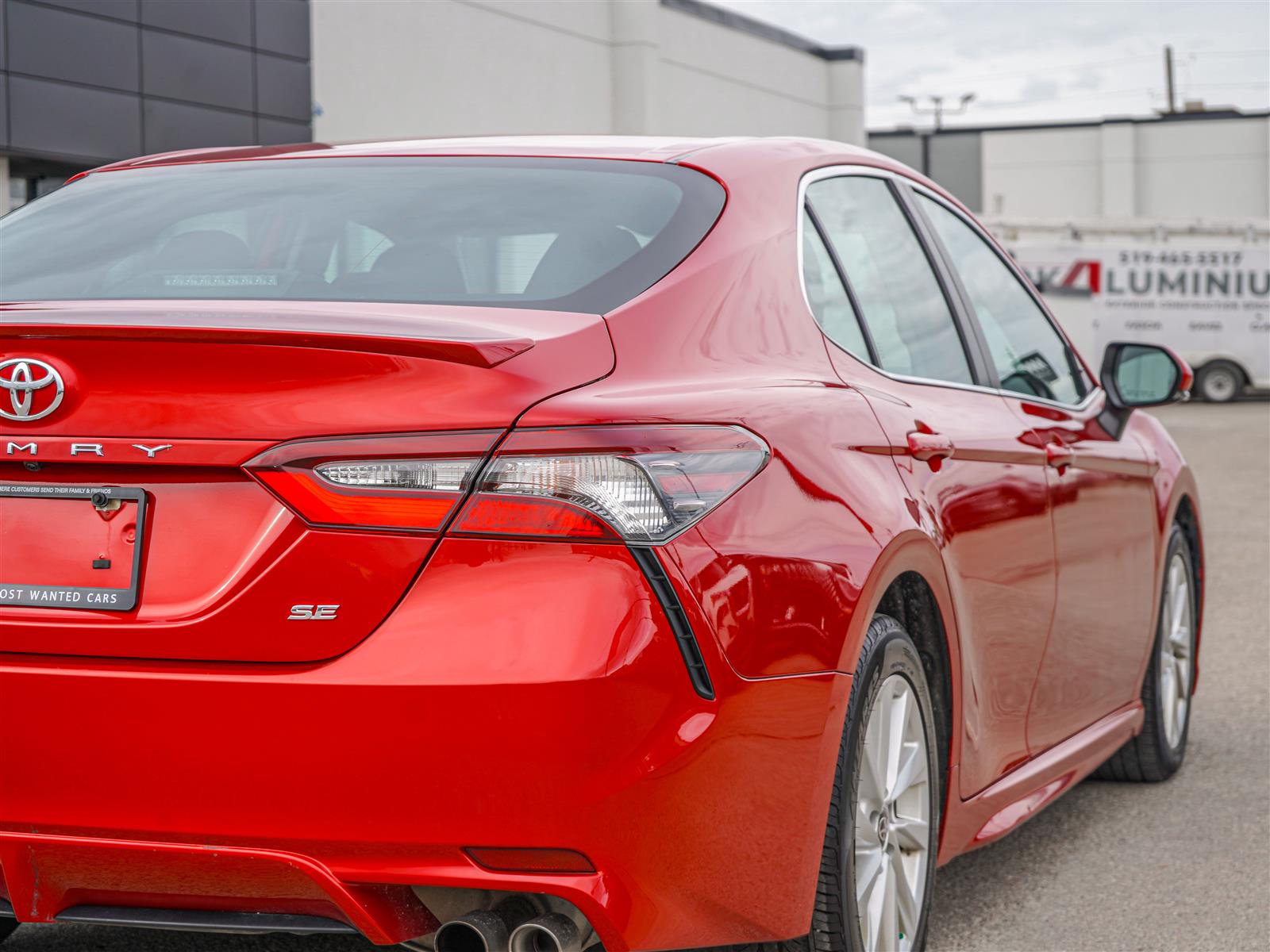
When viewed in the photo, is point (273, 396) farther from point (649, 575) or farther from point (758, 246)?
point (758, 246)

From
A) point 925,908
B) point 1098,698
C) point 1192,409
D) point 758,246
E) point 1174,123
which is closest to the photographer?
point 758,246

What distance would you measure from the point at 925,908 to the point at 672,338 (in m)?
1.32

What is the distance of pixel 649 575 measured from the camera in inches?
93.7

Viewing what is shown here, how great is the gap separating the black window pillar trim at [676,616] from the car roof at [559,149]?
1085 mm

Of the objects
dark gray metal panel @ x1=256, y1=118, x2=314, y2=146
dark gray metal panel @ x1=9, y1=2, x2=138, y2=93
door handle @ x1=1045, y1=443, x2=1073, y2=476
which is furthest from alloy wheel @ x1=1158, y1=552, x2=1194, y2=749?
dark gray metal panel @ x1=256, y1=118, x2=314, y2=146

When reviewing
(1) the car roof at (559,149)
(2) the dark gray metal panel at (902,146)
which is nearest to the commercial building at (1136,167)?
(2) the dark gray metal panel at (902,146)

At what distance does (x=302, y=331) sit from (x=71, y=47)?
1950 centimetres

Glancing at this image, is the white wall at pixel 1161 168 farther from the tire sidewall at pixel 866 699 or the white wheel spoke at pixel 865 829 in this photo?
the white wheel spoke at pixel 865 829

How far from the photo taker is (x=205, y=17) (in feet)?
73.0

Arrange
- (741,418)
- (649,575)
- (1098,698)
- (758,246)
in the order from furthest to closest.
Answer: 1. (1098,698)
2. (758,246)
3. (741,418)
4. (649,575)

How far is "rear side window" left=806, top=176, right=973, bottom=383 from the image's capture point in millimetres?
3498

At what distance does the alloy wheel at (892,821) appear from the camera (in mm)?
2992

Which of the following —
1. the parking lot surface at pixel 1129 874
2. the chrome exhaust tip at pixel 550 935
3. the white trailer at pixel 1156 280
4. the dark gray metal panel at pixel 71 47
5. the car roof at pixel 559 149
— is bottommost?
the parking lot surface at pixel 1129 874

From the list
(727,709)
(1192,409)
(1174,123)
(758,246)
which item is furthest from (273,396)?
(1174,123)
